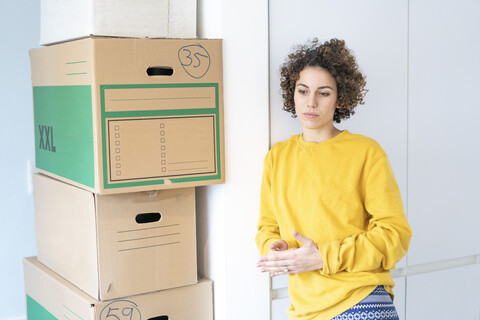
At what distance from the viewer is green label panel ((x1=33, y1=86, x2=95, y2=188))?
164cm

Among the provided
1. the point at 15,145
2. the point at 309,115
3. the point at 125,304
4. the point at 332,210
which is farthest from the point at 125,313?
the point at 15,145

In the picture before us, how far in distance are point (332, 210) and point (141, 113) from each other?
59cm

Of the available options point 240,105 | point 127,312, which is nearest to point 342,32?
point 240,105

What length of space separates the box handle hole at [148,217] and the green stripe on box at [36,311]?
494mm

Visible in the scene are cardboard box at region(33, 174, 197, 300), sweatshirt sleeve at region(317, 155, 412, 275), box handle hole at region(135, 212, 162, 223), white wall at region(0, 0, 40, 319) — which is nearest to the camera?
sweatshirt sleeve at region(317, 155, 412, 275)

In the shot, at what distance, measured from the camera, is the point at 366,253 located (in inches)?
57.7

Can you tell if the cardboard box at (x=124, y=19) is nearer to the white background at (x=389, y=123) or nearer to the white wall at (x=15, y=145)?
the white background at (x=389, y=123)

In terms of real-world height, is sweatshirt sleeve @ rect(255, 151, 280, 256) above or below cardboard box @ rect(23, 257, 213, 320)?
above

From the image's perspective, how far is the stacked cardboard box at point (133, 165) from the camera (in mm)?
1587

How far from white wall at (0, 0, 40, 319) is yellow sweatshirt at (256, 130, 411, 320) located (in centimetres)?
182

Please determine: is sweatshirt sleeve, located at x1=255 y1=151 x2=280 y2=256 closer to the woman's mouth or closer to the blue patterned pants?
the woman's mouth

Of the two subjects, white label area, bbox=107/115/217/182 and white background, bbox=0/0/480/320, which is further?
white background, bbox=0/0/480/320

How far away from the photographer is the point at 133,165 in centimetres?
161

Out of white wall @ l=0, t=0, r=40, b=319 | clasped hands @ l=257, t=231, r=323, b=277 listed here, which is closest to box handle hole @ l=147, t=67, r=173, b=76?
clasped hands @ l=257, t=231, r=323, b=277
